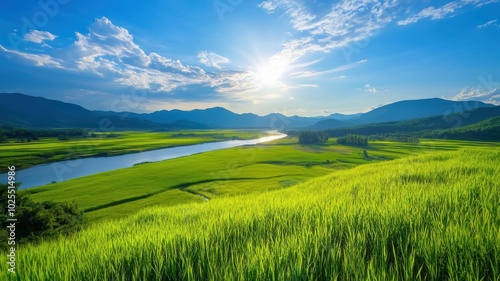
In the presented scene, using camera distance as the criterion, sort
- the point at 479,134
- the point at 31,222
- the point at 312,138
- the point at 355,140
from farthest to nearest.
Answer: the point at 312,138, the point at 355,140, the point at 479,134, the point at 31,222

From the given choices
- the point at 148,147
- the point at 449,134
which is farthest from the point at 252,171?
the point at 449,134

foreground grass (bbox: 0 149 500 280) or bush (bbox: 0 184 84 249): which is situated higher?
foreground grass (bbox: 0 149 500 280)

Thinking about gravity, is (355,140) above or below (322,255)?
below

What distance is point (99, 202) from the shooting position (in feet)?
131

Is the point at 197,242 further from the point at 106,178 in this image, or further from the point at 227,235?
the point at 106,178

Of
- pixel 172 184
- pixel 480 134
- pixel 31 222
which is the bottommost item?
pixel 172 184

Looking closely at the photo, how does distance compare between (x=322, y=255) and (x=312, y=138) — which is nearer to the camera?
(x=322, y=255)

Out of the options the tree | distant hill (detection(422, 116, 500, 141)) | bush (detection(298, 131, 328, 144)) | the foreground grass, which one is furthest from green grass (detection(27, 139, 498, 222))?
distant hill (detection(422, 116, 500, 141))

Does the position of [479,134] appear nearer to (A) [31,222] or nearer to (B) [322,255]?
(B) [322,255]

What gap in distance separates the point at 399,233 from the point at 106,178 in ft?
211

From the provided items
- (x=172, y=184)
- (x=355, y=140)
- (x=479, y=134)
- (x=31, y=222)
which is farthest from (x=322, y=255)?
(x=479, y=134)

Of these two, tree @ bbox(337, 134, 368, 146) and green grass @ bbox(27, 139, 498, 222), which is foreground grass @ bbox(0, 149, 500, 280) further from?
tree @ bbox(337, 134, 368, 146)

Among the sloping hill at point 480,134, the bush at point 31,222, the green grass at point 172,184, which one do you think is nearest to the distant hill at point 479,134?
the sloping hill at point 480,134

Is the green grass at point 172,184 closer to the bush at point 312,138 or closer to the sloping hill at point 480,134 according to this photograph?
the bush at point 312,138
